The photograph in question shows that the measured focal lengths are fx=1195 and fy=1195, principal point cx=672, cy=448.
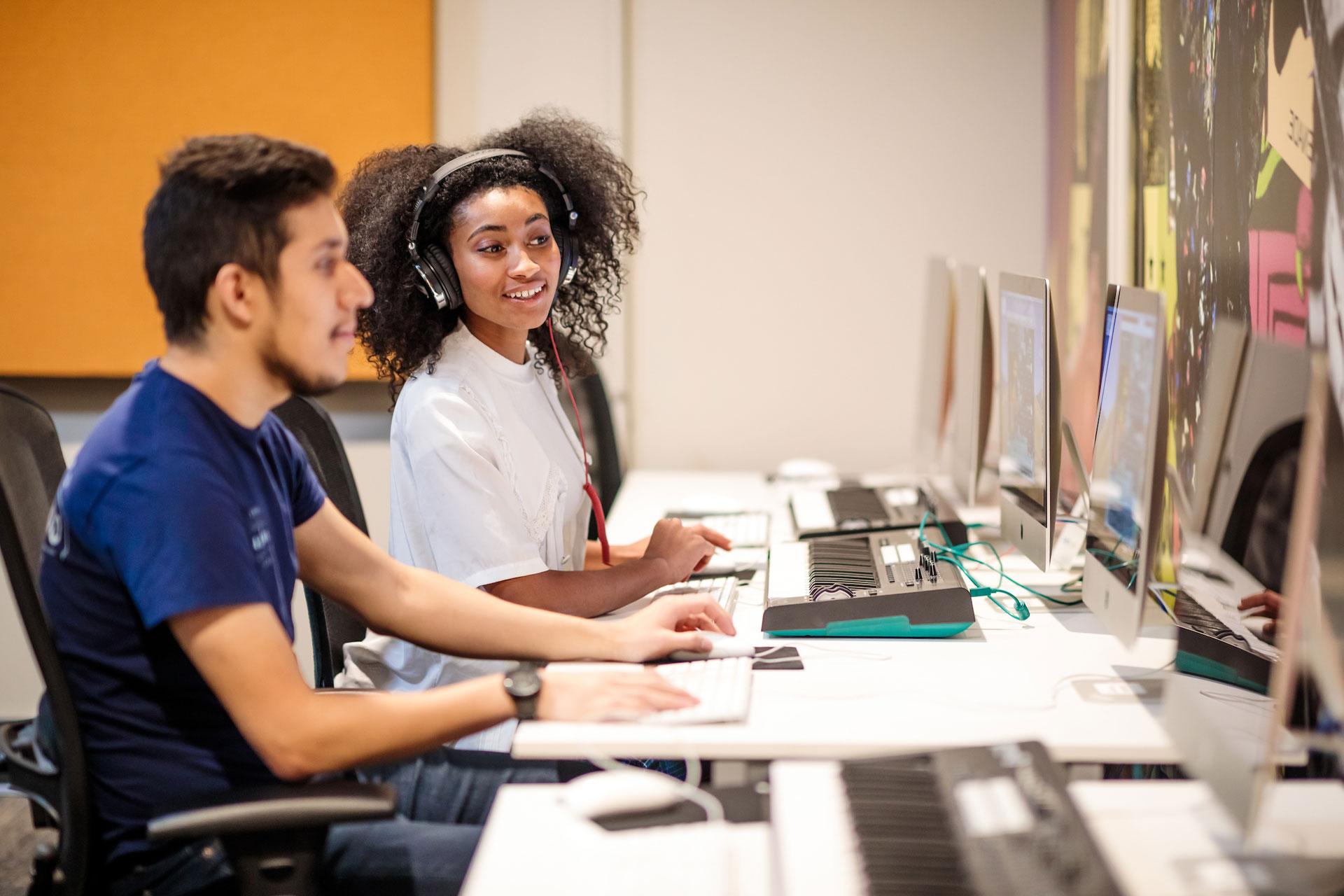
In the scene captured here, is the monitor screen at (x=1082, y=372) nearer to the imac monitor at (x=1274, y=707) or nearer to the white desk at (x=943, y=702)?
the white desk at (x=943, y=702)

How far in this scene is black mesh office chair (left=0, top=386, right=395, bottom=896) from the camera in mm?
1112

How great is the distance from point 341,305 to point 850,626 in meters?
0.79

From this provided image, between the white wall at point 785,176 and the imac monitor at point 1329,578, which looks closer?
the imac monitor at point 1329,578

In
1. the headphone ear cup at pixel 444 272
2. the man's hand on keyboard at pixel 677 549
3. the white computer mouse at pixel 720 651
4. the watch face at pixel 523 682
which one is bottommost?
the white computer mouse at pixel 720 651

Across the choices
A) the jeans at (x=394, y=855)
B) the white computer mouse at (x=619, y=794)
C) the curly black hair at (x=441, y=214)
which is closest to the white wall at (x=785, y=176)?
the curly black hair at (x=441, y=214)

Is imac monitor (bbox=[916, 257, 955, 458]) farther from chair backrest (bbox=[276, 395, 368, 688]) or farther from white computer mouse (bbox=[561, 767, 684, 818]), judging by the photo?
white computer mouse (bbox=[561, 767, 684, 818])

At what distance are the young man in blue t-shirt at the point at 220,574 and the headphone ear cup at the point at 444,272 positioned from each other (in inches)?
21.0

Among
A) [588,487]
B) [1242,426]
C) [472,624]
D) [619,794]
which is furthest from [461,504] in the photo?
[1242,426]

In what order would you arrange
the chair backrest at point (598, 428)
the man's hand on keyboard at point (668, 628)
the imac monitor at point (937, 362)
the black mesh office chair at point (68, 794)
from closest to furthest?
1. the black mesh office chair at point (68, 794)
2. the man's hand on keyboard at point (668, 628)
3. the imac monitor at point (937, 362)
4. the chair backrest at point (598, 428)

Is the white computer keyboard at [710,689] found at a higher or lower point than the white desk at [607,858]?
higher

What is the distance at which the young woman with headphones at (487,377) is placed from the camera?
5.61 feet

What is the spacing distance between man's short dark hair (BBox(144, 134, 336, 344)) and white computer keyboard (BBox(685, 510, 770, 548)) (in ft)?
3.82

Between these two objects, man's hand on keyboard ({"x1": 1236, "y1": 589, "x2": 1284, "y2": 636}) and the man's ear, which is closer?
the man's ear

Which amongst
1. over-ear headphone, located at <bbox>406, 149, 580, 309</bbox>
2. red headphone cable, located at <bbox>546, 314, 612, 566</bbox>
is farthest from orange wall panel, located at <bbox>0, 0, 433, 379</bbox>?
over-ear headphone, located at <bbox>406, 149, 580, 309</bbox>
